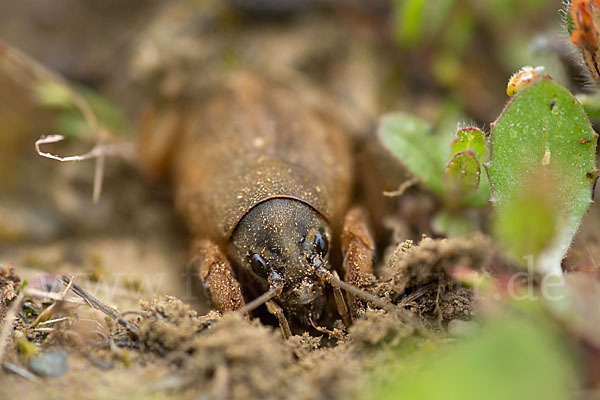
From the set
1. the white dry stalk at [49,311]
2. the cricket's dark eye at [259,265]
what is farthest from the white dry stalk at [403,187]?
the white dry stalk at [49,311]

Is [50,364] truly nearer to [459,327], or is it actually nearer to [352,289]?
[352,289]

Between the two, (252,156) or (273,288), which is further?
(252,156)

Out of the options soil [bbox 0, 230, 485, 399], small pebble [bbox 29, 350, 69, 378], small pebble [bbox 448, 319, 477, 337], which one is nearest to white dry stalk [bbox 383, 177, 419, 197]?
soil [bbox 0, 230, 485, 399]

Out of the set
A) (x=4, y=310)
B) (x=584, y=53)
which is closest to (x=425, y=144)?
(x=584, y=53)

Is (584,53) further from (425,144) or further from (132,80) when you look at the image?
(132,80)

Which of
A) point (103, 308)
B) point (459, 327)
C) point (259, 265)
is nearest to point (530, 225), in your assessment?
point (459, 327)

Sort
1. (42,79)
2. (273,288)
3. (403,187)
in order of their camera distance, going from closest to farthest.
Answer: (273,288) → (403,187) → (42,79)

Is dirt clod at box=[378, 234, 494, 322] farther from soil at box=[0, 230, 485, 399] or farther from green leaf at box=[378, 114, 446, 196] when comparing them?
green leaf at box=[378, 114, 446, 196]
